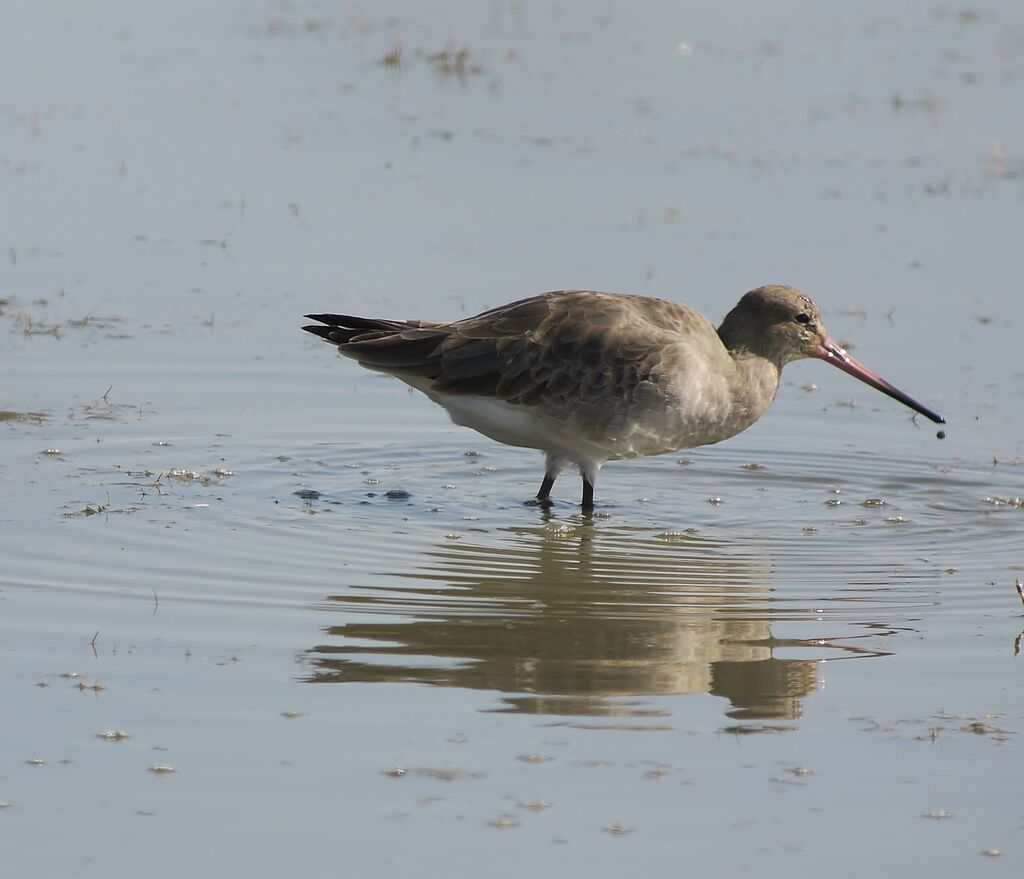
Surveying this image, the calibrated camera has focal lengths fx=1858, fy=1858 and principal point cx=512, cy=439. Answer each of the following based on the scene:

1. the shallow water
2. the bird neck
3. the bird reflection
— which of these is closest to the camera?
the shallow water

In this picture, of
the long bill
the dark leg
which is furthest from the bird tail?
the long bill

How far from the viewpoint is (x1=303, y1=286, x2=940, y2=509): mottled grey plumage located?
9164 mm

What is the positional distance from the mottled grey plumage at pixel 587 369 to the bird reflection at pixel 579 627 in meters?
0.62

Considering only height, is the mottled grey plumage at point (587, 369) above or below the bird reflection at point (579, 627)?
above

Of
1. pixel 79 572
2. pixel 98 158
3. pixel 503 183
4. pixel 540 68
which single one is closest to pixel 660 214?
pixel 503 183

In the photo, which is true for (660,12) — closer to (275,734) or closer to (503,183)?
(503,183)

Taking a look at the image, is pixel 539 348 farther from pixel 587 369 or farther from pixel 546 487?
pixel 546 487

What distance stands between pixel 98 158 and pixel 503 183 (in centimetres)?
352

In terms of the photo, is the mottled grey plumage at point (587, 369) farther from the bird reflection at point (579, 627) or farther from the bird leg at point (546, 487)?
the bird reflection at point (579, 627)

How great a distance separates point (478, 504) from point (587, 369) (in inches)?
37.0

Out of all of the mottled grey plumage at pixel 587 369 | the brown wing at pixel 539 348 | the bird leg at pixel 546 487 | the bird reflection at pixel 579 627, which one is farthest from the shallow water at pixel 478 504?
the brown wing at pixel 539 348

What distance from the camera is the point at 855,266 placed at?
46.2 ft

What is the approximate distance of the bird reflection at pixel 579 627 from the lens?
6.57 m

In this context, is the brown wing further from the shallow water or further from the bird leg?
the shallow water
